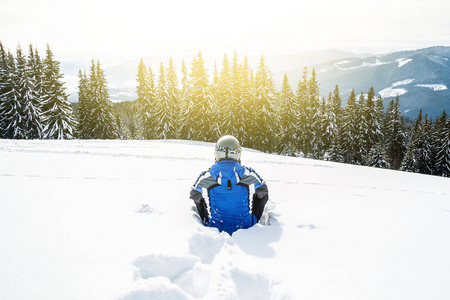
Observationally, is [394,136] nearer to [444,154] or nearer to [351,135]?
[444,154]

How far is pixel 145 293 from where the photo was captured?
7.29 ft

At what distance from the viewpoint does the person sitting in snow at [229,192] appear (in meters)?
4.14

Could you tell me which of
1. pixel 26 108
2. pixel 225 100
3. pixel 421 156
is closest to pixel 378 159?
pixel 421 156

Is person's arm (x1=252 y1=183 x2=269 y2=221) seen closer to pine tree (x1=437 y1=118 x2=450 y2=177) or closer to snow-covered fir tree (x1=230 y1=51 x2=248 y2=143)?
snow-covered fir tree (x1=230 y1=51 x2=248 y2=143)

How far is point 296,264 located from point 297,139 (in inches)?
1667

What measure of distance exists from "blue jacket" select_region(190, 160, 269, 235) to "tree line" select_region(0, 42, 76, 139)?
32.8 metres

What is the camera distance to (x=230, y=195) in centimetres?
416

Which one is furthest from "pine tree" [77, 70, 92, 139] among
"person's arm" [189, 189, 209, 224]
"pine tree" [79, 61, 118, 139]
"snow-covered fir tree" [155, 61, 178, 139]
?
"person's arm" [189, 189, 209, 224]

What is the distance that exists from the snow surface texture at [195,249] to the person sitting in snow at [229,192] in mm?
308

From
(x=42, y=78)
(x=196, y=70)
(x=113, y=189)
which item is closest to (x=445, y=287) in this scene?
(x=113, y=189)

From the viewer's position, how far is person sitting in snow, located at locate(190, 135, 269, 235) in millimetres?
4141

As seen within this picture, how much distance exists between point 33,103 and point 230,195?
1548 inches

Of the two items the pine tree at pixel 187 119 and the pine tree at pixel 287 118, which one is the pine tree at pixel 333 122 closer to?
the pine tree at pixel 287 118

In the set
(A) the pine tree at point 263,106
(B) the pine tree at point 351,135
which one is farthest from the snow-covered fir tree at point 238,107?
(B) the pine tree at point 351,135
